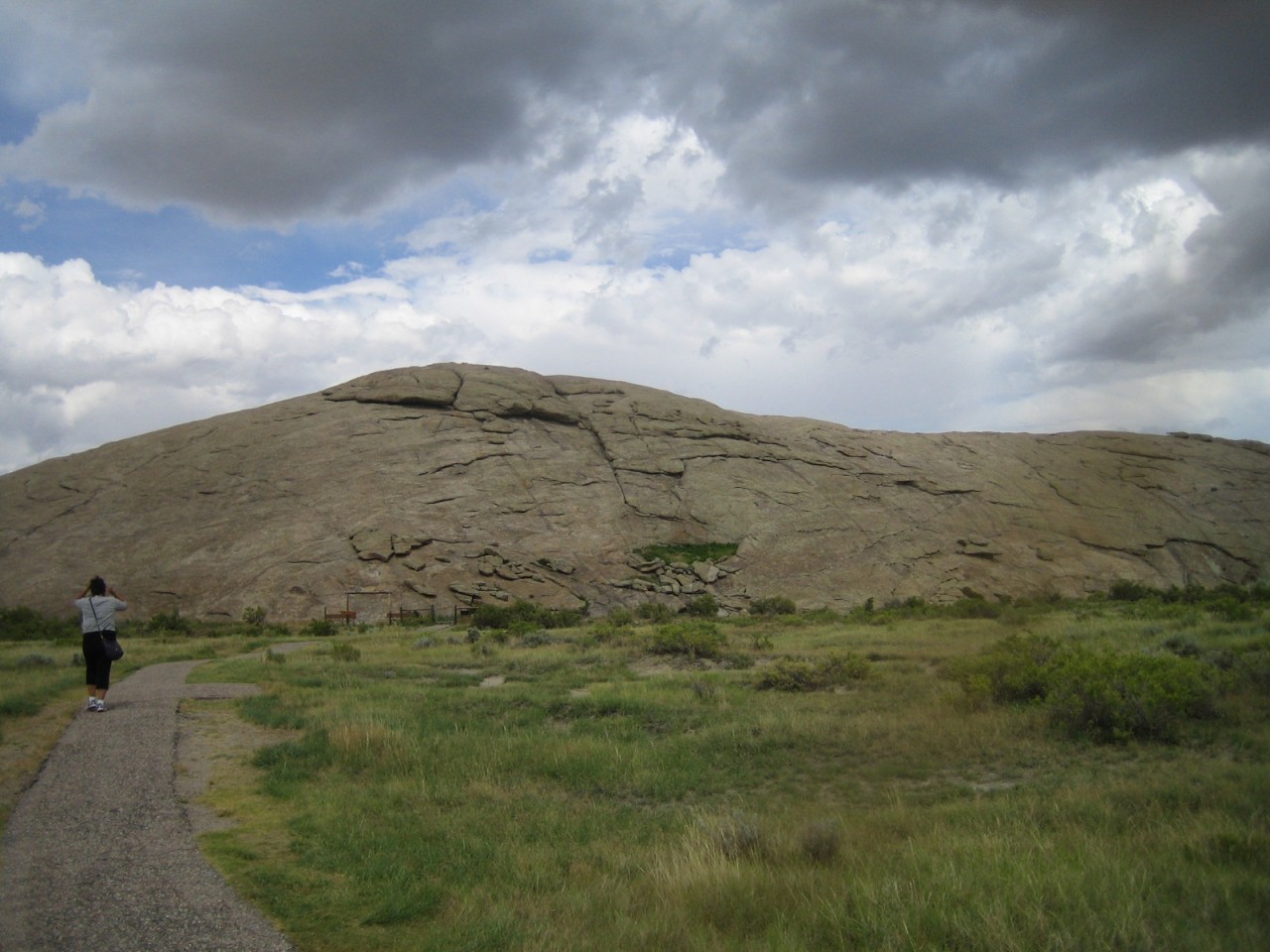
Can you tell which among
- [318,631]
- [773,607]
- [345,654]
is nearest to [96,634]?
[345,654]

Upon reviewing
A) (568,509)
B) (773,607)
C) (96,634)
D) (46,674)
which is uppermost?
(568,509)

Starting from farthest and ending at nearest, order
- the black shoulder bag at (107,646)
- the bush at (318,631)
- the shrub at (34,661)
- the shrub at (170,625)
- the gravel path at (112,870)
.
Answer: the shrub at (170,625) < the bush at (318,631) < the shrub at (34,661) < the black shoulder bag at (107,646) < the gravel path at (112,870)

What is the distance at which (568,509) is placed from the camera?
45.4 metres

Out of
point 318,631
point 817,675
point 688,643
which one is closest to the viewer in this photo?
point 817,675

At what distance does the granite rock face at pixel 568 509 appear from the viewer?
39.2 meters

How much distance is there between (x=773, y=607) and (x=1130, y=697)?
29231mm

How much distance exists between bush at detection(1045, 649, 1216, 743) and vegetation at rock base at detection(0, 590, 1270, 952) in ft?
0.10

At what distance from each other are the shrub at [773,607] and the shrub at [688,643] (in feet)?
55.3

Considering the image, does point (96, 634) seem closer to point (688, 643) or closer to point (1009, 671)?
point (688, 643)

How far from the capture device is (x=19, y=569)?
38.2m

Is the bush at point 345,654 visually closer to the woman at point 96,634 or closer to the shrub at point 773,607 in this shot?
the woman at point 96,634

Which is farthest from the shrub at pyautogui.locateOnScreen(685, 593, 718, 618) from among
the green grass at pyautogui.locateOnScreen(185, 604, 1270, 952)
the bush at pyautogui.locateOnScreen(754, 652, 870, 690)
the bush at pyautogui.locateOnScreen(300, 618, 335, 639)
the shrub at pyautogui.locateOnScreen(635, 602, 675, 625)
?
the green grass at pyautogui.locateOnScreen(185, 604, 1270, 952)

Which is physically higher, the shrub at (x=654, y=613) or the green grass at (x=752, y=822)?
the green grass at (x=752, y=822)

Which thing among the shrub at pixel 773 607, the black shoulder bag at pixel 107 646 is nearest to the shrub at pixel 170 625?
the black shoulder bag at pixel 107 646
